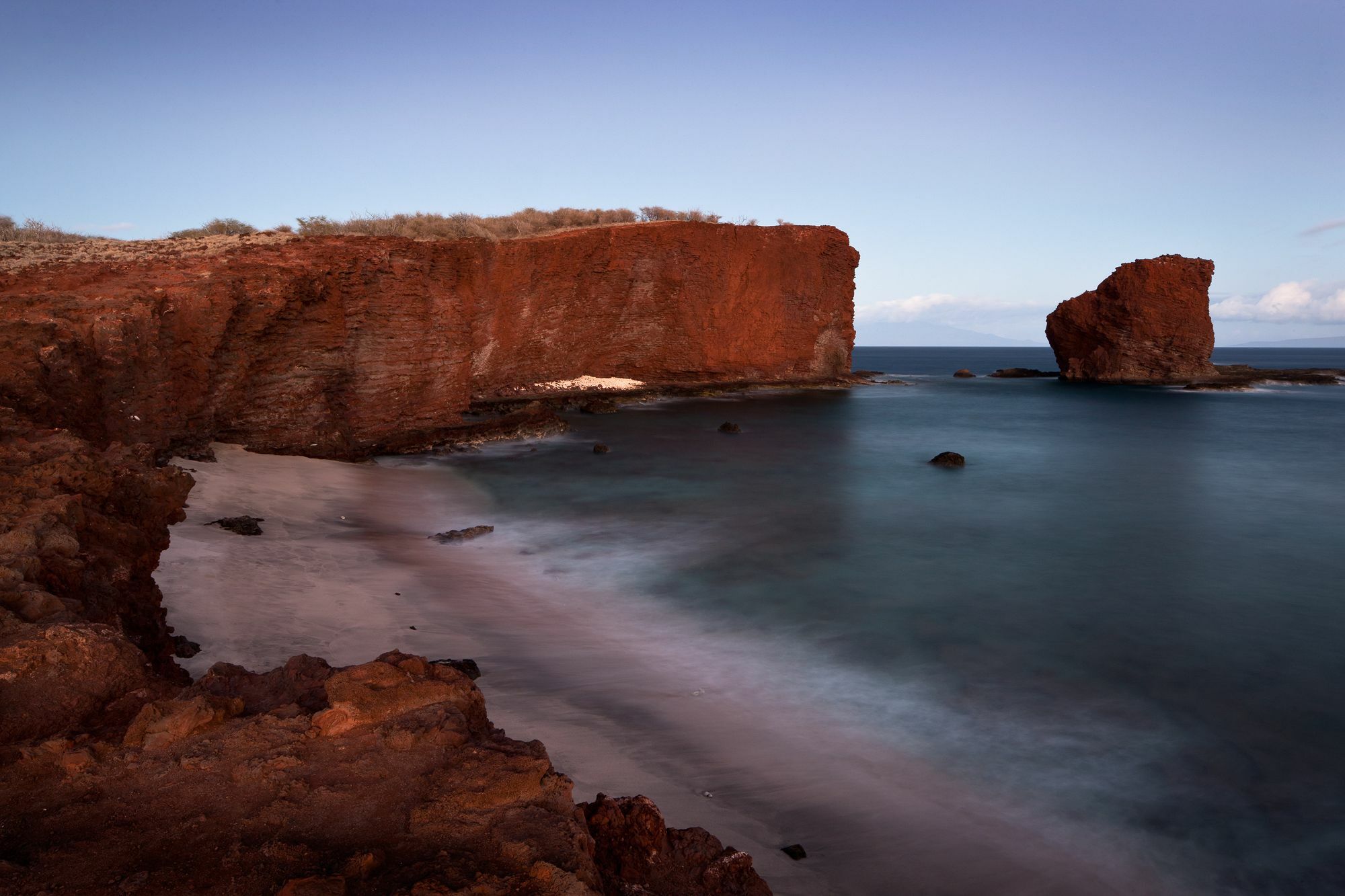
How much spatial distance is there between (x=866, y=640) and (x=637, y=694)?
252 centimetres

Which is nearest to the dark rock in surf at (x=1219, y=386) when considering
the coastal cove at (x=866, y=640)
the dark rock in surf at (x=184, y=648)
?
the coastal cove at (x=866, y=640)

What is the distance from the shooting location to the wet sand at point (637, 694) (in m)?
4.32

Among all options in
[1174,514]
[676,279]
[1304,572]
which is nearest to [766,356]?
[676,279]

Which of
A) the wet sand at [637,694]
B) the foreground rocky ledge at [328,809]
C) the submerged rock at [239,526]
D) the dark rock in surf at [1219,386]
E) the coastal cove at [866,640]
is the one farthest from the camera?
the dark rock in surf at [1219,386]

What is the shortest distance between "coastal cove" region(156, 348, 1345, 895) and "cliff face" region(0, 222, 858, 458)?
4.58ft

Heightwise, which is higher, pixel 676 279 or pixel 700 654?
pixel 676 279

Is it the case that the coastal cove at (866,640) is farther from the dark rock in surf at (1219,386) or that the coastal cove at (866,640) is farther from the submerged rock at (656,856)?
the dark rock in surf at (1219,386)

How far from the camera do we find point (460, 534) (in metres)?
10.8

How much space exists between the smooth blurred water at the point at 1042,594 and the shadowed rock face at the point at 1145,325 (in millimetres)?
25040

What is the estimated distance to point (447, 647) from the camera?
6.71 m

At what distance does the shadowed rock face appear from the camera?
143ft

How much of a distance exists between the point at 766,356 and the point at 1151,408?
50.4 feet

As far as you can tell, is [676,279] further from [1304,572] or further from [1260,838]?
[1260,838]

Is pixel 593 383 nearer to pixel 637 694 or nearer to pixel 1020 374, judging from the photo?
pixel 637 694
